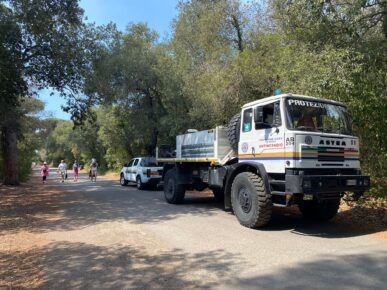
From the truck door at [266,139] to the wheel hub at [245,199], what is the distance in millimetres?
763

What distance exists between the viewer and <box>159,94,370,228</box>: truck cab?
27.5 feet

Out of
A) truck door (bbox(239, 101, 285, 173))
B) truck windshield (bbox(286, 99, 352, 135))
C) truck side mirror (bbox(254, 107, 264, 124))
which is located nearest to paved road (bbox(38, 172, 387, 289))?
truck door (bbox(239, 101, 285, 173))

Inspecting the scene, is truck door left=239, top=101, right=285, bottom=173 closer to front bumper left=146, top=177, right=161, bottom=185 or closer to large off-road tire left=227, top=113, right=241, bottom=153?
large off-road tire left=227, top=113, right=241, bottom=153

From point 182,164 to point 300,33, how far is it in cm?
590

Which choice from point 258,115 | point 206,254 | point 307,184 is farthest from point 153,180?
point 206,254

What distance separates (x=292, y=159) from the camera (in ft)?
27.4

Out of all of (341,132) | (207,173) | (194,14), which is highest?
(194,14)

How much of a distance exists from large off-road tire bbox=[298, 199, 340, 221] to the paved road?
42 centimetres

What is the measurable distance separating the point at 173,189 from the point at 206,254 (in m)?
6.95

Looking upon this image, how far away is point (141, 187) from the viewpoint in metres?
20.8

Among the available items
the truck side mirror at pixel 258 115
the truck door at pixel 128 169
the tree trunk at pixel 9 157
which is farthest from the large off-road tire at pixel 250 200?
the tree trunk at pixel 9 157

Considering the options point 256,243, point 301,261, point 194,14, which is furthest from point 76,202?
point 194,14

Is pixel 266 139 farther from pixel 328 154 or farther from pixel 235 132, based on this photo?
pixel 235 132

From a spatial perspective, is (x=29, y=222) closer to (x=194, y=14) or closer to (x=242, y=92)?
(x=242, y=92)
